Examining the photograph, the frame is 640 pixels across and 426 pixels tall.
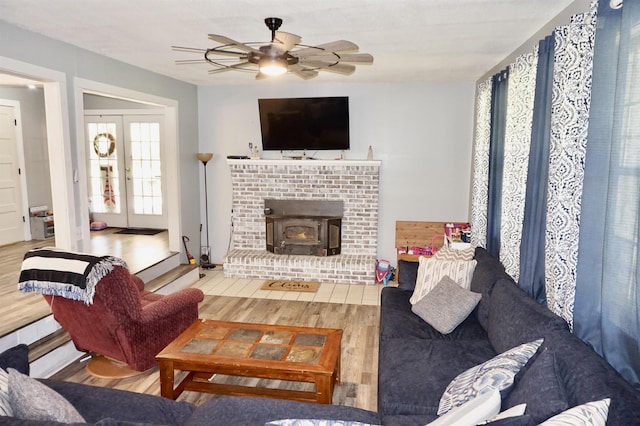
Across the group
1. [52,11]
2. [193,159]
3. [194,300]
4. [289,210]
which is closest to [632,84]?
[194,300]

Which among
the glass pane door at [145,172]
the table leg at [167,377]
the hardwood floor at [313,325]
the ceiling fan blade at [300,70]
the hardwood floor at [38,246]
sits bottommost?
the hardwood floor at [313,325]

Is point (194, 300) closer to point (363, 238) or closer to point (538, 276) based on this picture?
point (538, 276)

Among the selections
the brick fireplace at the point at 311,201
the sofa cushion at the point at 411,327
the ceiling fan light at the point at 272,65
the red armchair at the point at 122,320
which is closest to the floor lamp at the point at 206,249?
the brick fireplace at the point at 311,201

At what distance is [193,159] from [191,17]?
332 cm

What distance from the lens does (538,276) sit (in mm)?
2822

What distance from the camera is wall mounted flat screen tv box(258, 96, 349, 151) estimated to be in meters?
5.75

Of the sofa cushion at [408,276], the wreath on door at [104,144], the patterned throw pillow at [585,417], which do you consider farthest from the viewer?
the wreath on door at [104,144]

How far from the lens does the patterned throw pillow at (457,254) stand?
3796 mm

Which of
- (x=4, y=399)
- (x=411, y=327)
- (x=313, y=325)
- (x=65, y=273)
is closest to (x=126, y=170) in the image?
(x=313, y=325)

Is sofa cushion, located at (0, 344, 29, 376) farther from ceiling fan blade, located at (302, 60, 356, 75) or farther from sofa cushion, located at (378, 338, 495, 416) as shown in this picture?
ceiling fan blade, located at (302, 60, 356, 75)

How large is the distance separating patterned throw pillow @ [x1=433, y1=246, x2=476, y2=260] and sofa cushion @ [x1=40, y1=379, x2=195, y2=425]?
2.55 m

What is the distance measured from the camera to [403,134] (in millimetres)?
5836

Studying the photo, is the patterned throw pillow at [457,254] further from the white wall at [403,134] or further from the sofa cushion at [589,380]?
the white wall at [403,134]

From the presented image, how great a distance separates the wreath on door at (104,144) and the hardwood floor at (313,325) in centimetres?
428
